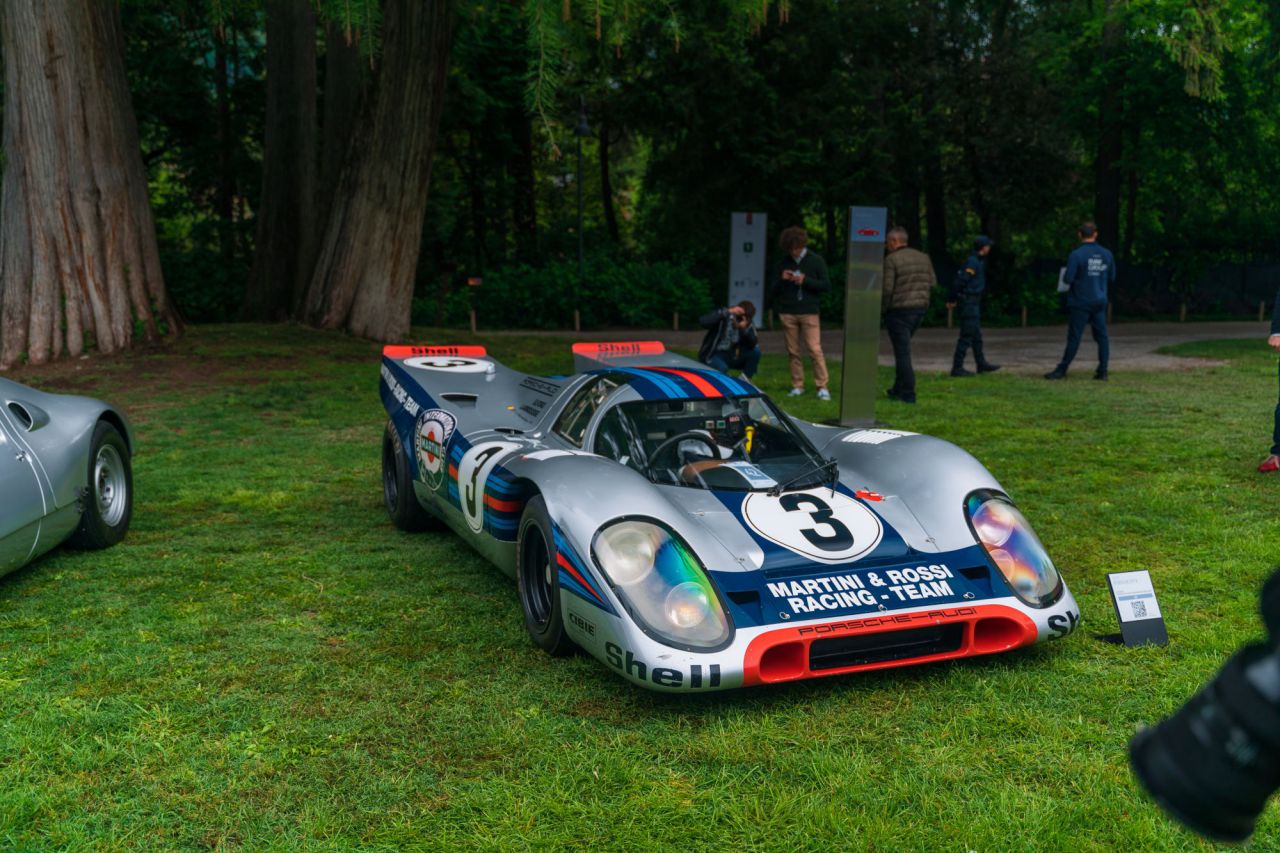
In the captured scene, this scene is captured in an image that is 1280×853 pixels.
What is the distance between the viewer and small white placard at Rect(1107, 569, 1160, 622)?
14.6 ft

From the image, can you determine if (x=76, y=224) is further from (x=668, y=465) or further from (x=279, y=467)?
(x=668, y=465)

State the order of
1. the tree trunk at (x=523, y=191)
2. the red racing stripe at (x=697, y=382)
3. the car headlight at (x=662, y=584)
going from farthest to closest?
the tree trunk at (x=523, y=191), the red racing stripe at (x=697, y=382), the car headlight at (x=662, y=584)

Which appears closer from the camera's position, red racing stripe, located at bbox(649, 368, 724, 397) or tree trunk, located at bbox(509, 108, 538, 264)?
red racing stripe, located at bbox(649, 368, 724, 397)

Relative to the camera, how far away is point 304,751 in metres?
3.66

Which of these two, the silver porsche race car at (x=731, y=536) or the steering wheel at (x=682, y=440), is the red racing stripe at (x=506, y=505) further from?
the steering wheel at (x=682, y=440)

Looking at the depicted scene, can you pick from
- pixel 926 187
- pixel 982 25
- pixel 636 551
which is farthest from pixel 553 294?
pixel 636 551

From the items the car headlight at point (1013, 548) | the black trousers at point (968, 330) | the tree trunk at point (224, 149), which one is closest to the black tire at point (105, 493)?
the car headlight at point (1013, 548)

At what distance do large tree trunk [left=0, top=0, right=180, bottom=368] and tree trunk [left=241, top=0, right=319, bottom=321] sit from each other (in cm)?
445

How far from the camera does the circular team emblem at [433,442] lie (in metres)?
6.02

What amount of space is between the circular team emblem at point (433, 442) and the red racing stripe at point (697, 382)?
1241mm

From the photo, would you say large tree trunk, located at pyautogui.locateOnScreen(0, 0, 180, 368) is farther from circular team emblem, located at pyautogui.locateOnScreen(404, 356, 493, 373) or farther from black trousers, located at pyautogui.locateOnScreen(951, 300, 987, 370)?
black trousers, located at pyautogui.locateOnScreen(951, 300, 987, 370)

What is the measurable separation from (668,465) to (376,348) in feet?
34.0

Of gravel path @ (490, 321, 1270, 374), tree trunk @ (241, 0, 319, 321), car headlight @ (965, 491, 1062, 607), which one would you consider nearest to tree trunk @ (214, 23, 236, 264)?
tree trunk @ (241, 0, 319, 321)

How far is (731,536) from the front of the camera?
14.4 ft
